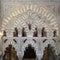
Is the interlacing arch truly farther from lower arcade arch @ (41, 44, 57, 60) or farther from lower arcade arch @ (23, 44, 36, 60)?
lower arcade arch @ (23, 44, 36, 60)

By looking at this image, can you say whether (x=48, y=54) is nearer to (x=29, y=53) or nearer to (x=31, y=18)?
(x=29, y=53)

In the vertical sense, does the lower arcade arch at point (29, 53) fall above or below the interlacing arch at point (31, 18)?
below

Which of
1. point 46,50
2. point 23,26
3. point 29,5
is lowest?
point 46,50

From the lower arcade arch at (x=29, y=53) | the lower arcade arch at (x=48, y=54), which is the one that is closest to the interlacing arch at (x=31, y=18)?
the lower arcade arch at (x=48, y=54)

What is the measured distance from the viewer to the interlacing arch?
611 centimetres

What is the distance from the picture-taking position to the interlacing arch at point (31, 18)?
20.1ft

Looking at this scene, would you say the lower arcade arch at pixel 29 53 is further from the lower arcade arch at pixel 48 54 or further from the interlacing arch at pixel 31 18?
the interlacing arch at pixel 31 18

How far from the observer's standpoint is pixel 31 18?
20.1 ft

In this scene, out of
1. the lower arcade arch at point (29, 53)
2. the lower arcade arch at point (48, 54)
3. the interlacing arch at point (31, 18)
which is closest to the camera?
the interlacing arch at point (31, 18)

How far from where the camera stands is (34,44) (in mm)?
6094

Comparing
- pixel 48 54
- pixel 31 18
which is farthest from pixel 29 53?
pixel 31 18

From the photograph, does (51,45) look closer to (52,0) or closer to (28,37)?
(28,37)

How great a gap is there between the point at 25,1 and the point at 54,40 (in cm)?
88

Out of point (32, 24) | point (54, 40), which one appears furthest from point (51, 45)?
point (32, 24)
